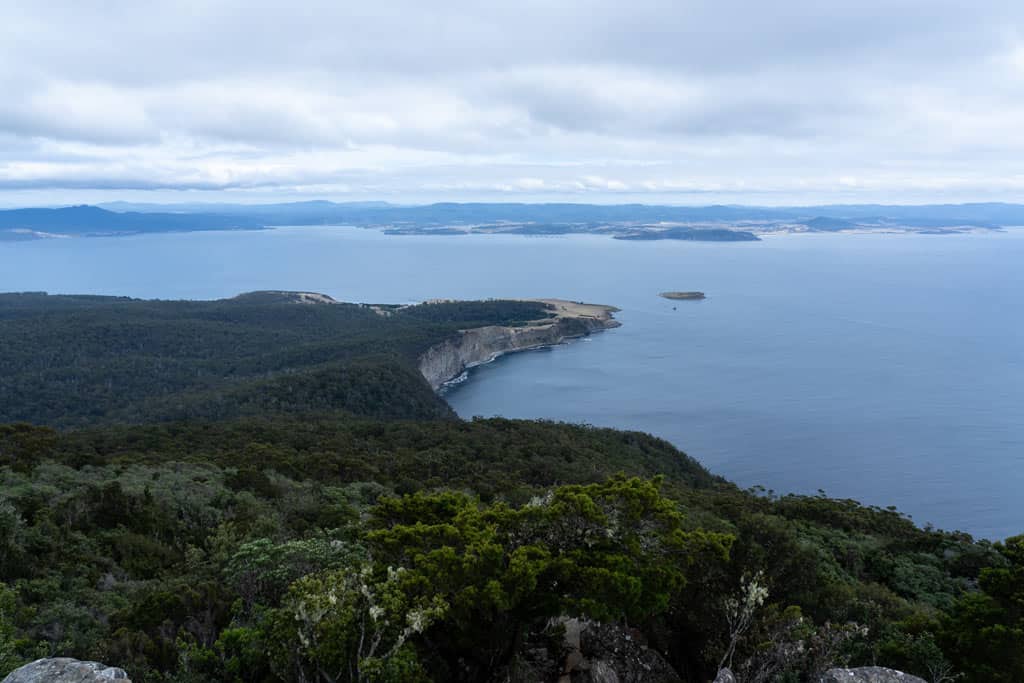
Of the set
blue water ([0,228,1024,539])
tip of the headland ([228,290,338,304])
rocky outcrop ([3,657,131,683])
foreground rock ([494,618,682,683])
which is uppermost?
rocky outcrop ([3,657,131,683])

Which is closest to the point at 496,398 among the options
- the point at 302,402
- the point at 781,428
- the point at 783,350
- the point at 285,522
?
the point at 302,402

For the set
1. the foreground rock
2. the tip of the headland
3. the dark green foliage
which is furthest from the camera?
the tip of the headland

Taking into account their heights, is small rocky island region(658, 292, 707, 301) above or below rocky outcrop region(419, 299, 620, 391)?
above

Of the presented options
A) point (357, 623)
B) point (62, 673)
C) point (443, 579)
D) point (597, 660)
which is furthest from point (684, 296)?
point (62, 673)

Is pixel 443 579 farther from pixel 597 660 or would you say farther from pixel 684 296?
pixel 684 296

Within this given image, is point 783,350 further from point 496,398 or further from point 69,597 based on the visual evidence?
point 69,597

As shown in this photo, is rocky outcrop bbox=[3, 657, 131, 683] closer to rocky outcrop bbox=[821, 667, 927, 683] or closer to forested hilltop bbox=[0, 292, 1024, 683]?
forested hilltop bbox=[0, 292, 1024, 683]

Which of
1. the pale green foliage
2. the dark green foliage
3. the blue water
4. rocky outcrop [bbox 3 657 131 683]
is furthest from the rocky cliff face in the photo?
the dark green foliage
